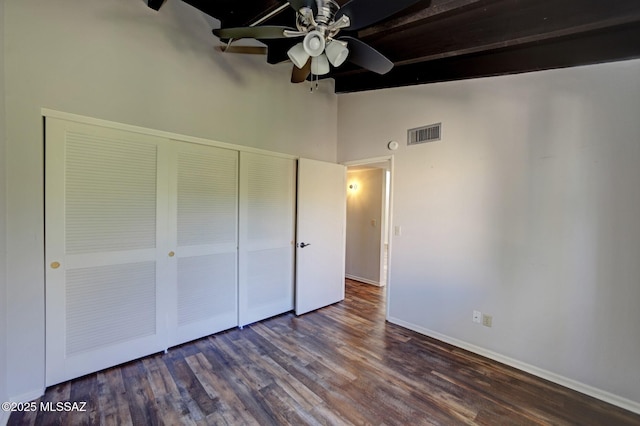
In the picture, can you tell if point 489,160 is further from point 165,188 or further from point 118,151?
point 118,151

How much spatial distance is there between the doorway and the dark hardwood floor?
2.01 m

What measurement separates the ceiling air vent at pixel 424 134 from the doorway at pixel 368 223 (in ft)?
4.56

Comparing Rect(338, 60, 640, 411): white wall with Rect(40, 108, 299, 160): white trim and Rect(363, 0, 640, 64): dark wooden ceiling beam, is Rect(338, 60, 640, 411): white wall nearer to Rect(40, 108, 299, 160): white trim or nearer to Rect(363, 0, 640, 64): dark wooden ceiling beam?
Rect(363, 0, 640, 64): dark wooden ceiling beam

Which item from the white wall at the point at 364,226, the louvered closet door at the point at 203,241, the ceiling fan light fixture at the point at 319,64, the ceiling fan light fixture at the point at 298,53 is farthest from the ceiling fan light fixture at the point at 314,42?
the white wall at the point at 364,226

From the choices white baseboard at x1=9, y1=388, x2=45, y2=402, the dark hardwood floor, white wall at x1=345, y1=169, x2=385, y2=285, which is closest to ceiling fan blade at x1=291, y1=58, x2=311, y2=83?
the dark hardwood floor

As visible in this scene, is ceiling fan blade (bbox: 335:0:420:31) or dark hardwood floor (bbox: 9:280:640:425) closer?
ceiling fan blade (bbox: 335:0:420:31)

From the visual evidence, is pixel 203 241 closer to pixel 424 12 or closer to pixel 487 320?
pixel 424 12

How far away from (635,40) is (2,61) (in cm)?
422

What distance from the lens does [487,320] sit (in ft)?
8.39

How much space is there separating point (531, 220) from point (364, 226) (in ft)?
9.22

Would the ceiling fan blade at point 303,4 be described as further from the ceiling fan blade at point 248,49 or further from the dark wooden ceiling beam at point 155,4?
the dark wooden ceiling beam at point 155,4

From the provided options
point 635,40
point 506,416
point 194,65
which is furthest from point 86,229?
point 635,40

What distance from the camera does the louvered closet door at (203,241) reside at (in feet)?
8.46

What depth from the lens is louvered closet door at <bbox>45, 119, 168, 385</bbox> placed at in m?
2.00
